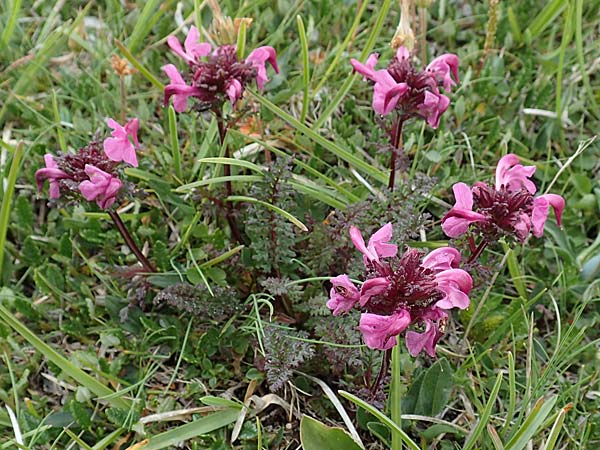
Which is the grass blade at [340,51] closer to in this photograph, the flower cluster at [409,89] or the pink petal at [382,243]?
the flower cluster at [409,89]

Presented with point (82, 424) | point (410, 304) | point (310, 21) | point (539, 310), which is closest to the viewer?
point (410, 304)

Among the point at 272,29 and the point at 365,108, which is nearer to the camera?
the point at 365,108

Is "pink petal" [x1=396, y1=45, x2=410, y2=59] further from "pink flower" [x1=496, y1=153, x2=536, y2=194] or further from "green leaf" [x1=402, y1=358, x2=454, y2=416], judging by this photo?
"green leaf" [x1=402, y1=358, x2=454, y2=416]

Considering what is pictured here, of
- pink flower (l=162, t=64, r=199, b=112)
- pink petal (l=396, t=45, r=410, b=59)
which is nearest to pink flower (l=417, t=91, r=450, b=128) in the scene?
pink petal (l=396, t=45, r=410, b=59)

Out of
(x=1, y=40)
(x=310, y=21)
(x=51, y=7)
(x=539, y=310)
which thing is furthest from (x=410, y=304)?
(x=51, y=7)

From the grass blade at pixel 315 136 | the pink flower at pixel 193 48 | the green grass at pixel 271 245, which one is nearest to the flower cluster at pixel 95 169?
the green grass at pixel 271 245

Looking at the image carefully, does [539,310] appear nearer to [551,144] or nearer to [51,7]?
[551,144]
